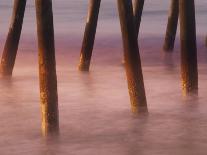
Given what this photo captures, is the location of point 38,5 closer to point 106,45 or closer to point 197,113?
point 197,113

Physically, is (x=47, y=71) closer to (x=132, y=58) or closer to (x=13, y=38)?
(x=132, y=58)

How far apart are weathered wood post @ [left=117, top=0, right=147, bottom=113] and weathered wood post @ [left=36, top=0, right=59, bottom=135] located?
87cm

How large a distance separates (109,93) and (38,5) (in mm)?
2658

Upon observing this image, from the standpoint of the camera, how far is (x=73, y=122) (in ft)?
21.8

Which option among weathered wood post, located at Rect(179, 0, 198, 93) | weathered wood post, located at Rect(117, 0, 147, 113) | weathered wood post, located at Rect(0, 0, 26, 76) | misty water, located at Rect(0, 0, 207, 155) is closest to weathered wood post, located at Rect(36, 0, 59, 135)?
misty water, located at Rect(0, 0, 207, 155)

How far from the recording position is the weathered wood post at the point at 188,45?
7.07 metres

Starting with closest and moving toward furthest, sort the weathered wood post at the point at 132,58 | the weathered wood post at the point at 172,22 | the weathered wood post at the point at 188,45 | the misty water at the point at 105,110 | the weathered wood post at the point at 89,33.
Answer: the misty water at the point at 105,110 < the weathered wood post at the point at 132,58 < the weathered wood post at the point at 188,45 < the weathered wood post at the point at 89,33 < the weathered wood post at the point at 172,22

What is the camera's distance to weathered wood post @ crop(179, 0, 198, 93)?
7.07 meters

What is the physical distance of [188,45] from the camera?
734 cm

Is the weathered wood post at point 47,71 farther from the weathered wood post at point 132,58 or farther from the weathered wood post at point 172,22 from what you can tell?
the weathered wood post at point 172,22

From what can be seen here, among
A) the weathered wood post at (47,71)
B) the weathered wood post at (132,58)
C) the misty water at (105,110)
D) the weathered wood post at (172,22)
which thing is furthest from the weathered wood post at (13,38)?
the weathered wood post at (172,22)

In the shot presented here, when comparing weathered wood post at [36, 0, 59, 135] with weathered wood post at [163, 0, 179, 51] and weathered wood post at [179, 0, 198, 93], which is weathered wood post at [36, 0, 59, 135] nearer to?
weathered wood post at [179, 0, 198, 93]

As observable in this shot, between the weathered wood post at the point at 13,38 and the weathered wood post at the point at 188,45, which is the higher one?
the weathered wood post at the point at 188,45

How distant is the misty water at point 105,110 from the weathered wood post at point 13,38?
185 millimetres
